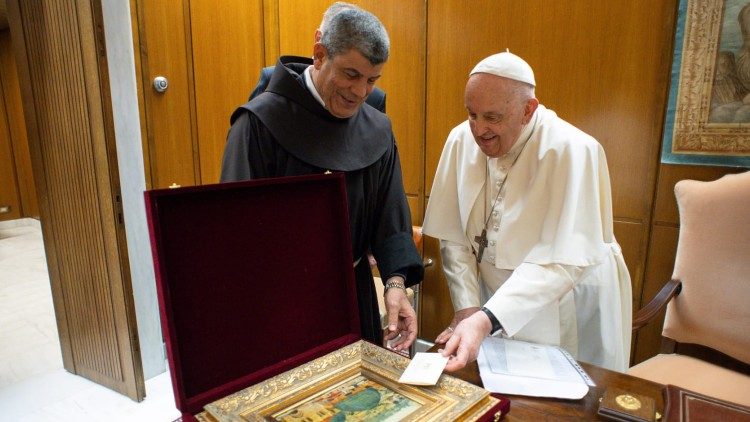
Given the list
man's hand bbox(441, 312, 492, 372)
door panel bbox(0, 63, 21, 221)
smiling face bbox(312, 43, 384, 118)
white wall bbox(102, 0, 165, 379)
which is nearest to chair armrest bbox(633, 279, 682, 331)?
man's hand bbox(441, 312, 492, 372)

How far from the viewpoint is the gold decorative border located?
7.45ft

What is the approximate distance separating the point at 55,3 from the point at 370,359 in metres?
2.88

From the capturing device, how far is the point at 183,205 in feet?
3.03

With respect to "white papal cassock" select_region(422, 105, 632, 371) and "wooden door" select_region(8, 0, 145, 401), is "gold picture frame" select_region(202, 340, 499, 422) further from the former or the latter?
"wooden door" select_region(8, 0, 145, 401)

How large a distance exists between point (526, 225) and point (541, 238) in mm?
74

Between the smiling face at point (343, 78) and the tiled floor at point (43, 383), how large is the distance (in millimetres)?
2067

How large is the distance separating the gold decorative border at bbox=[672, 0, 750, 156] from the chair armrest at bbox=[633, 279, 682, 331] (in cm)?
73

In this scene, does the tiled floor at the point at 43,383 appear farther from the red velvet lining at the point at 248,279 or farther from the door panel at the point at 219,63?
the red velvet lining at the point at 248,279

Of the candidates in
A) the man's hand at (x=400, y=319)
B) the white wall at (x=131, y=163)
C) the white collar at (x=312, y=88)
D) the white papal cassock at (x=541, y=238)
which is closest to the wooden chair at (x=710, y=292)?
the white papal cassock at (x=541, y=238)

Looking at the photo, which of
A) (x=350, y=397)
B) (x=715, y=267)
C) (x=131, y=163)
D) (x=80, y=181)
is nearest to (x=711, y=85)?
(x=715, y=267)

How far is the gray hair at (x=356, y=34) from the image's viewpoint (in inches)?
55.0

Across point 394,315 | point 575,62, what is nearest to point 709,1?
point 575,62

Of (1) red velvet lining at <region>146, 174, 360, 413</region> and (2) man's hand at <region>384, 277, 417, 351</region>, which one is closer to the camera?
(1) red velvet lining at <region>146, 174, 360, 413</region>

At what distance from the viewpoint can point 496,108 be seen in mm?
1615
